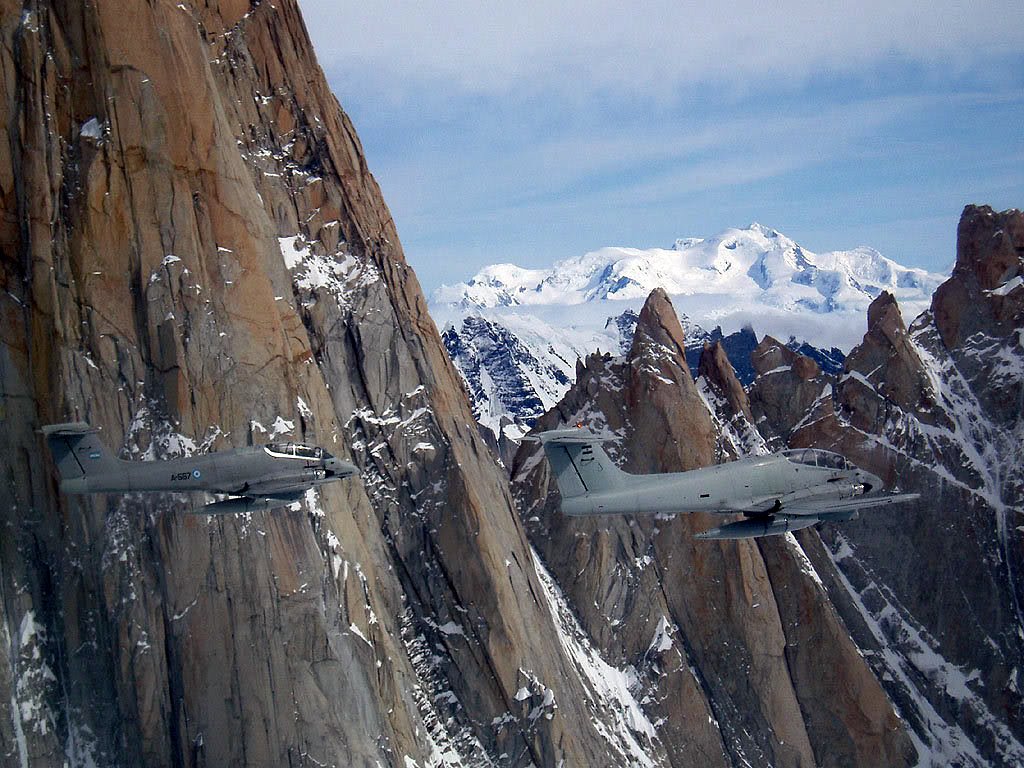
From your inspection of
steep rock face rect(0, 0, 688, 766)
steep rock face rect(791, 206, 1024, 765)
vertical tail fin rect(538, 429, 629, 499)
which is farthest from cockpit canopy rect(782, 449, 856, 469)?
steep rock face rect(791, 206, 1024, 765)

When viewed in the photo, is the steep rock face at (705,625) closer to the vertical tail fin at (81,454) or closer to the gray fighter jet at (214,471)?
the gray fighter jet at (214,471)

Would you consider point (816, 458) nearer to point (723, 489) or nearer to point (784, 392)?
point (723, 489)

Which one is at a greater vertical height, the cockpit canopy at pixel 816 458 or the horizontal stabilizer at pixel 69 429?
the horizontal stabilizer at pixel 69 429

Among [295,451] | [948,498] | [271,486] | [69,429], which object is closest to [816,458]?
[295,451]

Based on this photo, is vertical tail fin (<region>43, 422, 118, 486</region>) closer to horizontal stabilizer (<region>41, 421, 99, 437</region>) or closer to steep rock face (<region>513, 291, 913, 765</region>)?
horizontal stabilizer (<region>41, 421, 99, 437</region>)

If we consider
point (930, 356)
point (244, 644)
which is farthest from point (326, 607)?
point (930, 356)

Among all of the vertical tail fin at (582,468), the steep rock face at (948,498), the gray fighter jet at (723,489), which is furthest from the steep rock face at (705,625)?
the vertical tail fin at (582,468)

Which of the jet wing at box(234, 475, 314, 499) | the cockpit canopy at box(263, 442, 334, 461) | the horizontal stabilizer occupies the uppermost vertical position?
the horizontal stabilizer
